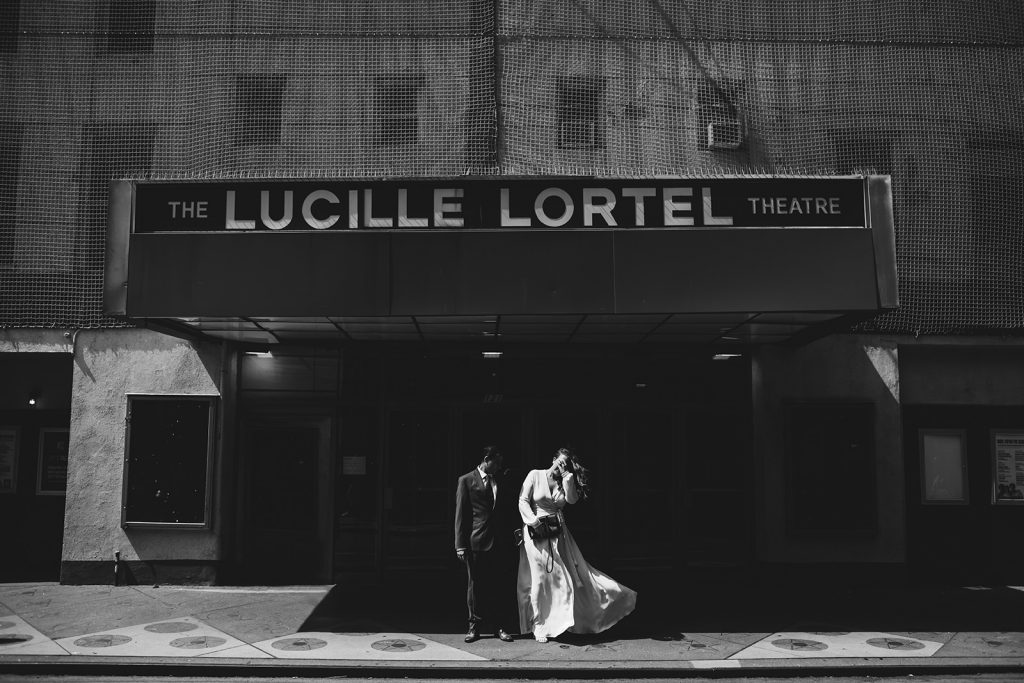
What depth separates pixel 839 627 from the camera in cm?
881

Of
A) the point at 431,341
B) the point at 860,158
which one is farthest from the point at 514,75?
the point at 860,158

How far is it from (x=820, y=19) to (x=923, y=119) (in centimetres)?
219

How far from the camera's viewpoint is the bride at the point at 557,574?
27.1 feet

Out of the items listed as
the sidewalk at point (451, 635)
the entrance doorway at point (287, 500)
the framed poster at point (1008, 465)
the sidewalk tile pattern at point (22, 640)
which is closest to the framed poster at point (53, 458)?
the sidewalk at point (451, 635)

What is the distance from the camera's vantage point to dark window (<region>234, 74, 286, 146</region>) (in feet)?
39.0

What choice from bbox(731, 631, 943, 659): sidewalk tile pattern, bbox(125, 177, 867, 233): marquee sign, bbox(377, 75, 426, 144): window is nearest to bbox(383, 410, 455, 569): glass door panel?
bbox(125, 177, 867, 233): marquee sign

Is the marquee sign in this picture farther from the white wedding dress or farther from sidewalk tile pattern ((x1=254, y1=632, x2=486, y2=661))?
sidewalk tile pattern ((x1=254, y1=632, x2=486, y2=661))

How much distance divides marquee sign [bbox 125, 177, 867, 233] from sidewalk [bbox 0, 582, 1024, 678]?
430 centimetres

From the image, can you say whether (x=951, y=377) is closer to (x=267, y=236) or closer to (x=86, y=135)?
(x=267, y=236)

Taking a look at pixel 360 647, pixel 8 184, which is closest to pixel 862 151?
pixel 360 647

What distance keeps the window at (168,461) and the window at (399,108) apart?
15.3ft

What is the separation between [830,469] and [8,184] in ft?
41.4

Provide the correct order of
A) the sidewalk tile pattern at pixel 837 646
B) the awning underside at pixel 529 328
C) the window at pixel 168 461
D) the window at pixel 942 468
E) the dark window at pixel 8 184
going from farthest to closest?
the window at pixel 942 468
the dark window at pixel 8 184
the window at pixel 168 461
the awning underside at pixel 529 328
the sidewalk tile pattern at pixel 837 646

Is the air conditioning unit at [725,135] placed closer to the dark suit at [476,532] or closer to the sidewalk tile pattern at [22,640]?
the dark suit at [476,532]
